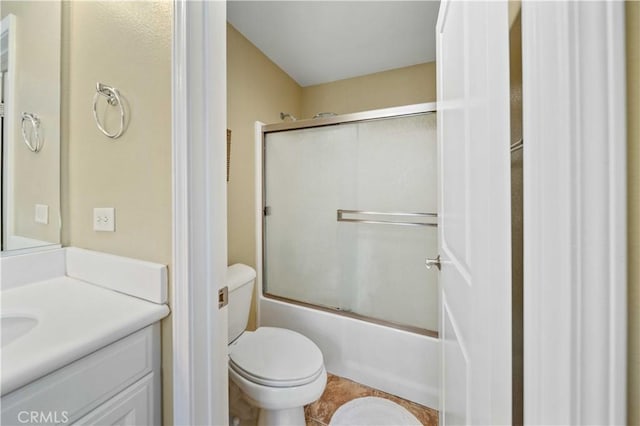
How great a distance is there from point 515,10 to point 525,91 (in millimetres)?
254

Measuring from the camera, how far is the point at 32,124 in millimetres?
1023

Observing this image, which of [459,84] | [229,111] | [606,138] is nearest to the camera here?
[606,138]

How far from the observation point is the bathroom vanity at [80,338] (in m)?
0.54

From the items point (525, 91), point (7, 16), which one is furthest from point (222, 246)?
point (7, 16)

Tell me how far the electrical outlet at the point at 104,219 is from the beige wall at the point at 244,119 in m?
0.85

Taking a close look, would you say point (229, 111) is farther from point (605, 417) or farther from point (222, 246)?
point (605, 417)

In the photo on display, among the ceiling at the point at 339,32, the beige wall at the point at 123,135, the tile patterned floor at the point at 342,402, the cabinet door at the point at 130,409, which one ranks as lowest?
the tile patterned floor at the point at 342,402

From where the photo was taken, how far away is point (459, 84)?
701 mm

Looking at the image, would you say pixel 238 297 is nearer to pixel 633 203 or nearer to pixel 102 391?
pixel 102 391

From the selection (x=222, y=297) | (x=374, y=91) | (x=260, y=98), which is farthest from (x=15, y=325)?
(x=374, y=91)

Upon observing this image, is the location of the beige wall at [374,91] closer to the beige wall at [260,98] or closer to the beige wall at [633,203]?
the beige wall at [260,98]

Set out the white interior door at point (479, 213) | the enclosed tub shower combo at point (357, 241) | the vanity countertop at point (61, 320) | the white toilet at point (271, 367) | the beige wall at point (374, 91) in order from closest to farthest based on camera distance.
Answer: the white interior door at point (479, 213) < the vanity countertop at point (61, 320) < the white toilet at point (271, 367) < the enclosed tub shower combo at point (357, 241) < the beige wall at point (374, 91)

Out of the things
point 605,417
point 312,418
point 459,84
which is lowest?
point 312,418

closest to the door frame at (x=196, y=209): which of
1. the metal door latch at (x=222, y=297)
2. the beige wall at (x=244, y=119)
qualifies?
the metal door latch at (x=222, y=297)
